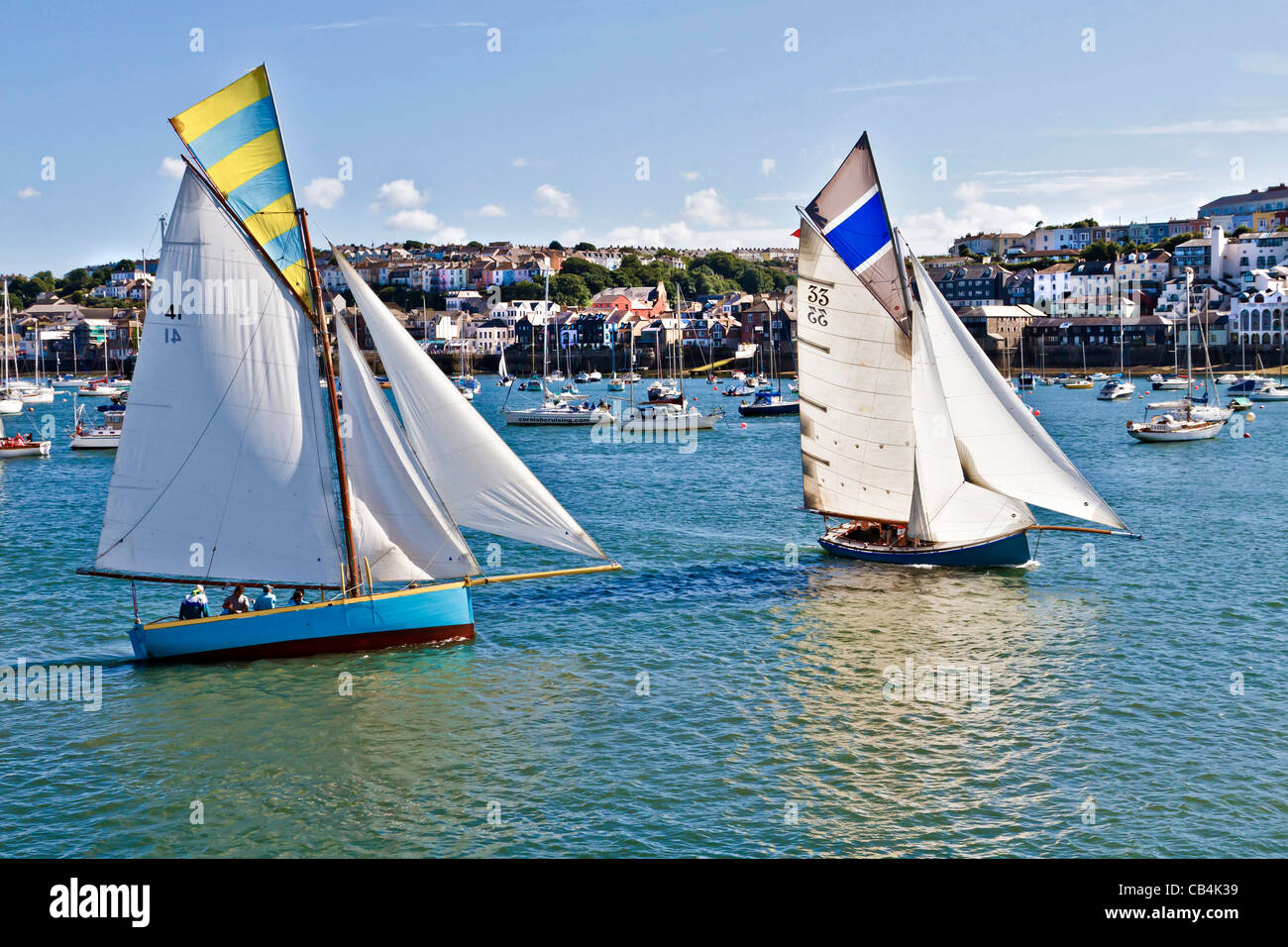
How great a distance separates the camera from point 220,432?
23.0m

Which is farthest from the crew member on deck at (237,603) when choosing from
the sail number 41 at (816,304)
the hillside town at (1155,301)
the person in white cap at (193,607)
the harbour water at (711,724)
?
the hillside town at (1155,301)

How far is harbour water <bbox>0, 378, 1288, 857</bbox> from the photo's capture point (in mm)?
16312

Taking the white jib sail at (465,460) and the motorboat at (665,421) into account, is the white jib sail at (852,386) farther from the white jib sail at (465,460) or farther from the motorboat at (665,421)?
the motorboat at (665,421)

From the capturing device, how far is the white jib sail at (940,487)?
103ft

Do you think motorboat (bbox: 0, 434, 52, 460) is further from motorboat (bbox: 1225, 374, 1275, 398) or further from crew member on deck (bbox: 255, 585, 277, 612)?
motorboat (bbox: 1225, 374, 1275, 398)

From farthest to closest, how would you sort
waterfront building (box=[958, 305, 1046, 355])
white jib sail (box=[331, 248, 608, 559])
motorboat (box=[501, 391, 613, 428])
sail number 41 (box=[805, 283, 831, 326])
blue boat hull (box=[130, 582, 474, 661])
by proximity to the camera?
1. waterfront building (box=[958, 305, 1046, 355])
2. motorboat (box=[501, 391, 613, 428])
3. sail number 41 (box=[805, 283, 831, 326])
4. blue boat hull (box=[130, 582, 474, 661])
5. white jib sail (box=[331, 248, 608, 559])

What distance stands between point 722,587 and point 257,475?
44.9ft

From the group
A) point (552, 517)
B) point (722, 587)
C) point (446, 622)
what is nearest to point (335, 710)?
point (446, 622)

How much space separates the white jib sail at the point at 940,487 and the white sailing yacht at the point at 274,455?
12.2 metres

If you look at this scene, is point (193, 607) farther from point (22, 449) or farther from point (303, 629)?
point (22, 449)

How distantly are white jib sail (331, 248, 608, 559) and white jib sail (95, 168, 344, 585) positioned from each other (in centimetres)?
173

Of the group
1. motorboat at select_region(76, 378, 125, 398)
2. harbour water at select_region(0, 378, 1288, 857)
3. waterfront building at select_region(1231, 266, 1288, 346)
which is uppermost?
waterfront building at select_region(1231, 266, 1288, 346)

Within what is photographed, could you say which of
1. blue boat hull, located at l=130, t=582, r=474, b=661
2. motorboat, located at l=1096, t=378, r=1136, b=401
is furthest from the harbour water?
motorboat, located at l=1096, t=378, r=1136, b=401

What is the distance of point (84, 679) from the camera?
23.5 meters
